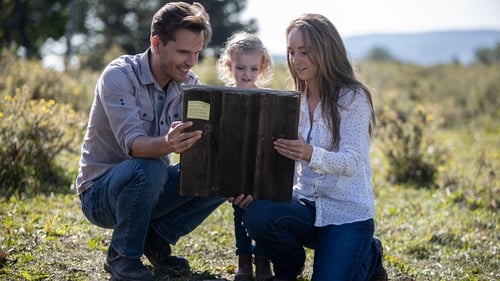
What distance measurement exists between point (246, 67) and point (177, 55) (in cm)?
85

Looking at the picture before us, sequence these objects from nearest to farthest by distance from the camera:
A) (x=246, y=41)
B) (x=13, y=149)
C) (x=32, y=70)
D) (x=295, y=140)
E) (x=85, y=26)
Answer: (x=295, y=140) < (x=246, y=41) < (x=13, y=149) < (x=32, y=70) < (x=85, y=26)

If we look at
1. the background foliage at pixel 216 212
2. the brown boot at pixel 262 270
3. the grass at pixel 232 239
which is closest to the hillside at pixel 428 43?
the background foliage at pixel 216 212

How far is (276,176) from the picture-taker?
3578 mm

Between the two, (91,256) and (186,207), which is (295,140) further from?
(91,256)

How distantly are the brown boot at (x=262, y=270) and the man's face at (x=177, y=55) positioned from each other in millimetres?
1128

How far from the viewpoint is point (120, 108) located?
3.71 m

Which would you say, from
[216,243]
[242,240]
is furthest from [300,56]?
[216,243]

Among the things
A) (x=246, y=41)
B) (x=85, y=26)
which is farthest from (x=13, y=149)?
(x=85, y=26)

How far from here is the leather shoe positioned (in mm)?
3707

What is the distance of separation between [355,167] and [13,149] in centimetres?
328

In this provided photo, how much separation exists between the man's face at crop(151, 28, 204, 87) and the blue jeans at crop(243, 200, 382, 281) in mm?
868

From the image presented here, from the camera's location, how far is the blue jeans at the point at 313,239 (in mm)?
3619

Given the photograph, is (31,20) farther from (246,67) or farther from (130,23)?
(246,67)

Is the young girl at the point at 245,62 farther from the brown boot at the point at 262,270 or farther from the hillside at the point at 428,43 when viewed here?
the hillside at the point at 428,43
